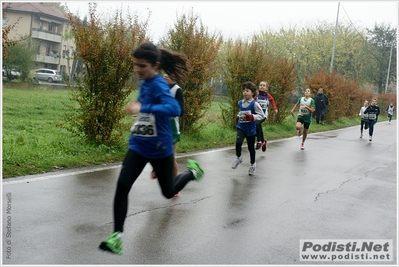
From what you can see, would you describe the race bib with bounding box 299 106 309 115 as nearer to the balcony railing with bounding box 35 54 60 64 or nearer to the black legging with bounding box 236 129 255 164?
the black legging with bounding box 236 129 255 164

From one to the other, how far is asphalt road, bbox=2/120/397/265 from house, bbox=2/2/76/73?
61.5m

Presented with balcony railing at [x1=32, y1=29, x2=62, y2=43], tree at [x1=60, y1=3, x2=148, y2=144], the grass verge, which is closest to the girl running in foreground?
the grass verge

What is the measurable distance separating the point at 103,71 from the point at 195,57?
156 inches

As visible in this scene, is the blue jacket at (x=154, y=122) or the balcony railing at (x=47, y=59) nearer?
the blue jacket at (x=154, y=122)

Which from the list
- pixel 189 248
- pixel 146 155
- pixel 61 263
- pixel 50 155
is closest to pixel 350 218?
pixel 189 248

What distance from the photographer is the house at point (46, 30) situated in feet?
227

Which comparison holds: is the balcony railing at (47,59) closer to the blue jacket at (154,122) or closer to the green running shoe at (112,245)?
the blue jacket at (154,122)

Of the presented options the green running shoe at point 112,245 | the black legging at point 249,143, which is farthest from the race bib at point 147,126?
the black legging at point 249,143

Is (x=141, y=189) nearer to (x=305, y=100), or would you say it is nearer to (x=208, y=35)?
(x=208, y=35)

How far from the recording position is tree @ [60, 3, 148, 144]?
35.4 ft

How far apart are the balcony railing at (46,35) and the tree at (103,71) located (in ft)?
201

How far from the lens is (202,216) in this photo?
656cm

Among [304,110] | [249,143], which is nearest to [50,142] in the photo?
[249,143]

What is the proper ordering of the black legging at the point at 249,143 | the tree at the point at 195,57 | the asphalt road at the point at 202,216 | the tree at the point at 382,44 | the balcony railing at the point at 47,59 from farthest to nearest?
the balcony railing at the point at 47,59 < the tree at the point at 382,44 < the tree at the point at 195,57 < the black legging at the point at 249,143 < the asphalt road at the point at 202,216
